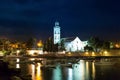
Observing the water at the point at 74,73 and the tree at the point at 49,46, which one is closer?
the water at the point at 74,73

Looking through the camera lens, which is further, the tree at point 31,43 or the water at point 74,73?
the tree at point 31,43

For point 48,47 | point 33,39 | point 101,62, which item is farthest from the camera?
point 33,39

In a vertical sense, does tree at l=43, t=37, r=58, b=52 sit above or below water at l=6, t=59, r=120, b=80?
above

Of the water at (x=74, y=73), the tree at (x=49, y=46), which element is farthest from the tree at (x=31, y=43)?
the water at (x=74, y=73)

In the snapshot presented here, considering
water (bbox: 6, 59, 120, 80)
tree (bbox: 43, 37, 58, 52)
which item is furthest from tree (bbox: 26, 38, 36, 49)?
water (bbox: 6, 59, 120, 80)

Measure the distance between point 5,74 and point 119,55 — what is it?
6776cm

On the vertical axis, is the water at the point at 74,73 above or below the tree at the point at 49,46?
below

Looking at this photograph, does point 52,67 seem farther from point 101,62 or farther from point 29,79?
point 29,79

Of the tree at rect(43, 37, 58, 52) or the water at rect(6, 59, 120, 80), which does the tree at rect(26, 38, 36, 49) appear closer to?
the tree at rect(43, 37, 58, 52)

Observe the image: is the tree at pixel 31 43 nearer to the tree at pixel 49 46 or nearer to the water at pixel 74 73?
the tree at pixel 49 46

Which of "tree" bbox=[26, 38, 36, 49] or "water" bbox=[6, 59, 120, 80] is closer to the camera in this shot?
"water" bbox=[6, 59, 120, 80]

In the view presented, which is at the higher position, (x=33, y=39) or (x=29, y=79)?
(x=33, y=39)

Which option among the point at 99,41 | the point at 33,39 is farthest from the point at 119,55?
the point at 33,39

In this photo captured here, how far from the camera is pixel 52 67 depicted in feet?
235
